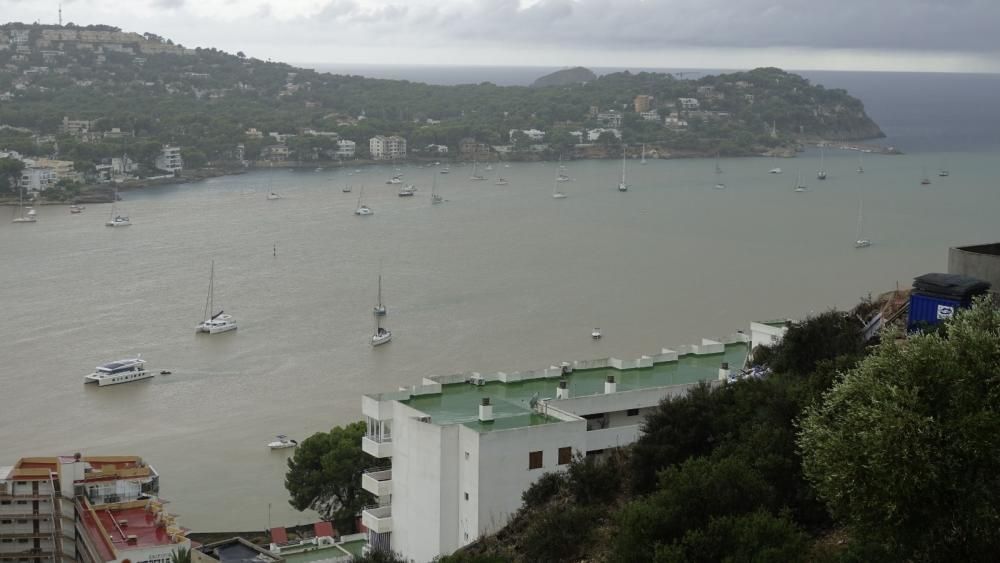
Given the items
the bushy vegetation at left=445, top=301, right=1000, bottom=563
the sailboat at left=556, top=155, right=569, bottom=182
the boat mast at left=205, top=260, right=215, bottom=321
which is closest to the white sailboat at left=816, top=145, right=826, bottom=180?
the sailboat at left=556, top=155, right=569, bottom=182

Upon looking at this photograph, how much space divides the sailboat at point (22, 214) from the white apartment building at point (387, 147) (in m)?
11.4

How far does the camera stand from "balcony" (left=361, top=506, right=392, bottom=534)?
217 inches

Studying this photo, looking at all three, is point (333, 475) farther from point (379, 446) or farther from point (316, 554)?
point (379, 446)

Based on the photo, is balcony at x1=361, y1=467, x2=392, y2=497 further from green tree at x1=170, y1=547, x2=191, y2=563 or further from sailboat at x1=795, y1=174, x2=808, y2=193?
sailboat at x1=795, y1=174, x2=808, y2=193

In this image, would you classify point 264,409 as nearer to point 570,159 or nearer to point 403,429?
point 403,429

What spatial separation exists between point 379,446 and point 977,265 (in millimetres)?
2591

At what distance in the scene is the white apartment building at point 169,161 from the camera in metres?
30.5

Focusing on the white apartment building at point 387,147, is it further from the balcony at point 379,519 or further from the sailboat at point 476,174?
the balcony at point 379,519

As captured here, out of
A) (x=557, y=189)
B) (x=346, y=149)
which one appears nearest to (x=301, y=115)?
(x=346, y=149)

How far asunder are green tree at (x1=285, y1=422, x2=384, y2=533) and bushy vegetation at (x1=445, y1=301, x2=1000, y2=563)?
7.91 feet

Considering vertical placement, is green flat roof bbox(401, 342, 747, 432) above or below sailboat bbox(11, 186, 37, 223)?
above

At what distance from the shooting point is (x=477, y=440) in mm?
5023

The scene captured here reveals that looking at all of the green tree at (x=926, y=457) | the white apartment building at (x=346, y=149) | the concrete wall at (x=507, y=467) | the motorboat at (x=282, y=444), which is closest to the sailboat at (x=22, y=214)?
the white apartment building at (x=346, y=149)

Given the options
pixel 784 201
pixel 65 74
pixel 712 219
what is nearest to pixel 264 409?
pixel 712 219
